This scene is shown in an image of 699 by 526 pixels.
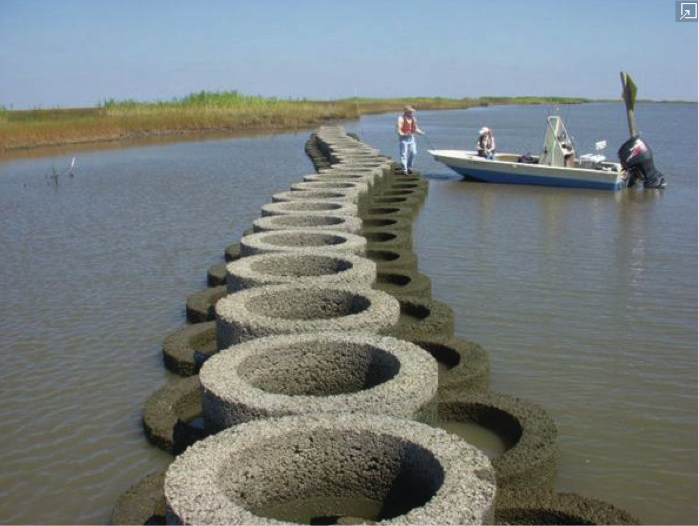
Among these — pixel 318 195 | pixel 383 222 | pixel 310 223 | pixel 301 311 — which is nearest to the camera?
pixel 301 311

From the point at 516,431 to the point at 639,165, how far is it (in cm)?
1586

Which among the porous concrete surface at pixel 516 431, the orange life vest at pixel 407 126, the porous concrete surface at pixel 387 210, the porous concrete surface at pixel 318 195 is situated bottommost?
the porous concrete surface at pixel 516 431

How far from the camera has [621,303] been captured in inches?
369

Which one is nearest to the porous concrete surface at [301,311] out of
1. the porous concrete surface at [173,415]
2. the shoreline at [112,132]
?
the porous concrete surface at [173,415]

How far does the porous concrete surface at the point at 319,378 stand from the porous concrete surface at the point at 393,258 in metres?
4.25

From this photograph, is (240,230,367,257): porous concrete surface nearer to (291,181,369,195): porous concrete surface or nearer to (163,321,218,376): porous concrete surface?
(163,321,218,376): porous concrete surface

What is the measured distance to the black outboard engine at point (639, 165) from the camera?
19.9 meters

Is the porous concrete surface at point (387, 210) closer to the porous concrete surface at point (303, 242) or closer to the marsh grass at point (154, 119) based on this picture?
the porous concrete surface at point (303, 242)

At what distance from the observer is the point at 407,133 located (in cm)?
2036

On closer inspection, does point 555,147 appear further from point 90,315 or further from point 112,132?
point 112,132

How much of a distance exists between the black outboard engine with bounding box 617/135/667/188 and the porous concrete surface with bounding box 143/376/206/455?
53.3ft

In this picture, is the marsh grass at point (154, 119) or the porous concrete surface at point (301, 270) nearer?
the porous concrete surface at point (301, 270)

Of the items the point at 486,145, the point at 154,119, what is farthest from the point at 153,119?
the point at 486,145

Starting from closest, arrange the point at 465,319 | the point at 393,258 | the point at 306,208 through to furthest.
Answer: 1. the point at 465,319
2. the point at 393,258
3. the point at 306,208
